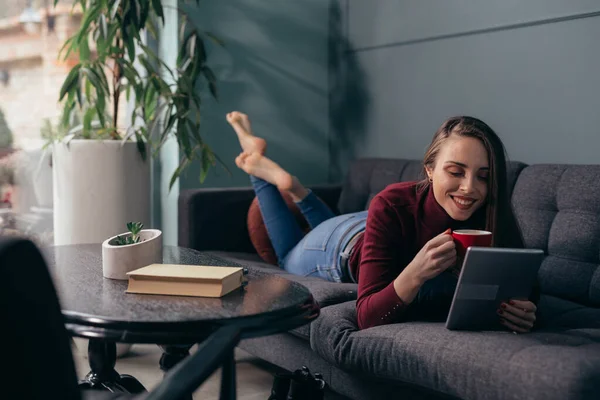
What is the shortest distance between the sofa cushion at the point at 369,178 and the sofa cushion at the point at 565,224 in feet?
1.99

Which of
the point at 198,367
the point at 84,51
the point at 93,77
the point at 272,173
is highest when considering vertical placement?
the point at 84,51

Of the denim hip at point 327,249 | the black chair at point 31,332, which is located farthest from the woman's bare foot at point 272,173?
the black chair at point 31,332

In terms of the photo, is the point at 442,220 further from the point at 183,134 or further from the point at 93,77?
the point at 93,77

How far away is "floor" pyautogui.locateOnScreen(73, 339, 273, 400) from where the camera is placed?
2.45 meters

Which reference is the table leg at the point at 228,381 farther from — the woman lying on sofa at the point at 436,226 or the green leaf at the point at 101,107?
the green leaf at the point at 101,107

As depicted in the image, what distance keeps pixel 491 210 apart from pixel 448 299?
10.7 inches

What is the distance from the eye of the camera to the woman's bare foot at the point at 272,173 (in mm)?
2752

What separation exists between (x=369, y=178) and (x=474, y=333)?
1.61 meters

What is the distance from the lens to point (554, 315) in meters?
2.04

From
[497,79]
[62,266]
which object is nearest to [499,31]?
[497,79]

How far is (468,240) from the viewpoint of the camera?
1570 mm

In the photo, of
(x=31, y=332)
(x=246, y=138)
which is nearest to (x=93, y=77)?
(x=246, y=138)

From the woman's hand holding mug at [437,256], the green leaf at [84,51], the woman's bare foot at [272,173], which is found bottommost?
the woman's hand holding mug at [437,256]

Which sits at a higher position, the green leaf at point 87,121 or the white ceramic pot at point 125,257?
the green leaf at point 87,121
